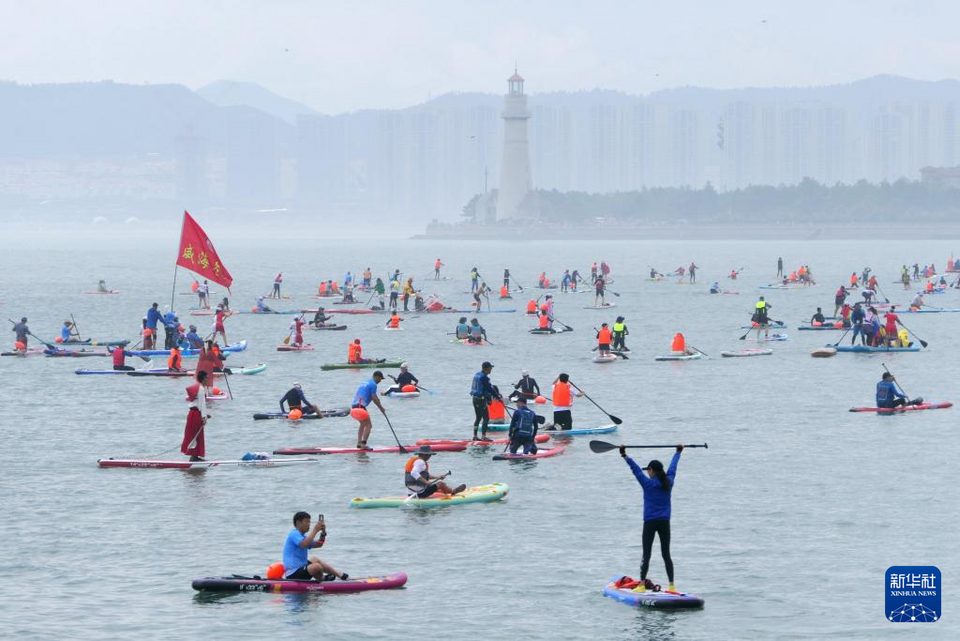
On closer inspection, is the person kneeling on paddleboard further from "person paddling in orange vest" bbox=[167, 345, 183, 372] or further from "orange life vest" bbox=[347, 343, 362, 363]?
"person paddling in orange vest" bbox=[167, 345, 183, 372]

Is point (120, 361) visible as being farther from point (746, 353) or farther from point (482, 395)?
point (746, 353)

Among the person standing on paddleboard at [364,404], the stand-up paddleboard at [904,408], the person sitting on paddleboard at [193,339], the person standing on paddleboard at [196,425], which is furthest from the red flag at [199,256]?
the stand-up paddleboard at [904,408]

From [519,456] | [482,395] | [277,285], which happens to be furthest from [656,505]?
[277,285]

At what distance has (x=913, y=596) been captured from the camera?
2647 centimetres

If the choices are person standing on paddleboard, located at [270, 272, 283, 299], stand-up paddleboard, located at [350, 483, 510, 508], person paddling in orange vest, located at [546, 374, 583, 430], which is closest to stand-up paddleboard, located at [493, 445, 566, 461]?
person paddling in orange vest, located at [546, 374, 583, 430]

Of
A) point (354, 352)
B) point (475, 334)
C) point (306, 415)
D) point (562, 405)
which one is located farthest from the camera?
point (475, 334)

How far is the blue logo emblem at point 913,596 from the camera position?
1012 inches

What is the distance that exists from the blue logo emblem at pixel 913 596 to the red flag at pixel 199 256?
3187 cm

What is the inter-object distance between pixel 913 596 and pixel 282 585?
10.4 meters

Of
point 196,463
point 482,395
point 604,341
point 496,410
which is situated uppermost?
point 604,341

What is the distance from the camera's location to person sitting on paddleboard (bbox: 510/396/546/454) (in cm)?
3875

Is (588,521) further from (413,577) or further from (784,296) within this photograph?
(784,296)

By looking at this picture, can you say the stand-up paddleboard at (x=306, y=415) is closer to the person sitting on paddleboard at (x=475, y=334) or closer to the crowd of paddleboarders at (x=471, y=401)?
the crowd of paddleboarders at (x=471, y=401)

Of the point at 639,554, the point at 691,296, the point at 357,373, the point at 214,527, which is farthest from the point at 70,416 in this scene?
the point at 691,296
